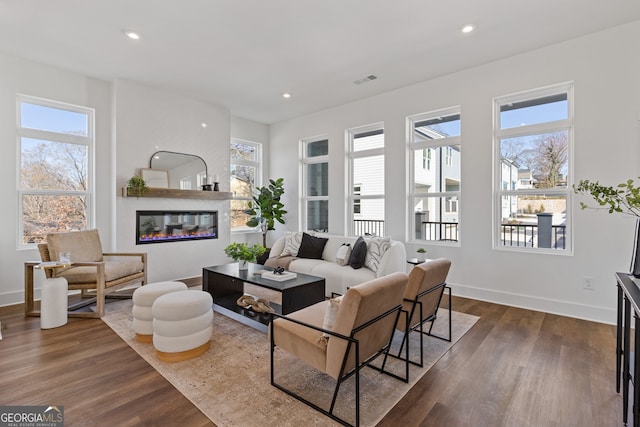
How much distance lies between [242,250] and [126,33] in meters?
2.76

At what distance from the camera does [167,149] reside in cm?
523

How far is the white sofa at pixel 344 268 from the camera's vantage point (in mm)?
3900

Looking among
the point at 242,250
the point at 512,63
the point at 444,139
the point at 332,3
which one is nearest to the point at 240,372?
the point at 242,250

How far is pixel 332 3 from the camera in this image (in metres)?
2.95

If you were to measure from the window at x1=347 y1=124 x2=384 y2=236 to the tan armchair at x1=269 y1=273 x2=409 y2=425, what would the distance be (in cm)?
348

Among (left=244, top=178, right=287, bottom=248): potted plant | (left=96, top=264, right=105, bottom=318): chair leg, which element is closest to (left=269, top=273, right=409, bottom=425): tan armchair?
(left=96, top=264, right=105, bottom=318): chair leg

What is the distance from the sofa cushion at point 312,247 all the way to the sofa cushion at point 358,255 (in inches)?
28.6

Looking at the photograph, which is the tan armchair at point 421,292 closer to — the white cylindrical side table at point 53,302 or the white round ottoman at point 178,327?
the white round ottoman at point 178,327

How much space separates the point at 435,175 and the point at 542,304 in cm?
223

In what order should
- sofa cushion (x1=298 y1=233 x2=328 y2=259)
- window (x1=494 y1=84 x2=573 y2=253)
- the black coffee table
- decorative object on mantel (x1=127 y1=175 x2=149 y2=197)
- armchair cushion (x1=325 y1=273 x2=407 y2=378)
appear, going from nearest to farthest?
armchair cushion (x1=325 y1=273 x2=407 y2=378)
the black coffee table
window (x1=494 y1=84 x2=573 y2=253)
decorative object on mantel (x1=127 y1=175 x2=149 y2=197)
sofa cushion (x1=298 y1=233 x2=328 y2=259)

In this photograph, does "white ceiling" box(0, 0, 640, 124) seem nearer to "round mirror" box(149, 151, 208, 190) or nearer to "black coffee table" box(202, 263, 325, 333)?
"round mirror" box(149, 151, 208, 190)

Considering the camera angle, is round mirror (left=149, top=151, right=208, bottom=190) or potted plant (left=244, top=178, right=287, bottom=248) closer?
round mirror (left=149, top=151, right=208, bottom=190)

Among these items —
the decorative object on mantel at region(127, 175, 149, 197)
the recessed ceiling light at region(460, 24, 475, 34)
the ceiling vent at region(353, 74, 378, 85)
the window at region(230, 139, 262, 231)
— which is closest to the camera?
the recessed ceiling light at region(460, 24, 475, 34)

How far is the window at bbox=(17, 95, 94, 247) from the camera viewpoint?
4.20 metres
